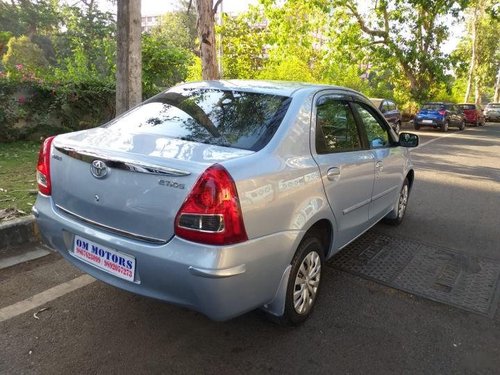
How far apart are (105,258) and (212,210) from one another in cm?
80

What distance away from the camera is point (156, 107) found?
11.0ft

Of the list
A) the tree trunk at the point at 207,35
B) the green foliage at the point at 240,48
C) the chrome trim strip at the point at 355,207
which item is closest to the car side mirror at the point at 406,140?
the chrome trim strip at the point at 355,207

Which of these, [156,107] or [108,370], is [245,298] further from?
[156,107]

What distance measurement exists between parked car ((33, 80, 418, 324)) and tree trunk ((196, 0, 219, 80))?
5.47m

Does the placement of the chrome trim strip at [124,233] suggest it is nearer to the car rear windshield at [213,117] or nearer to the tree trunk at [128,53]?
the car rear windshield at [213,117]

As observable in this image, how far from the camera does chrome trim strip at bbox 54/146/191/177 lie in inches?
90.8

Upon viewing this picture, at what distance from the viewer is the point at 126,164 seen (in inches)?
95.4

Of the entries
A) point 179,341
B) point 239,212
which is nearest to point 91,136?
point 239,212

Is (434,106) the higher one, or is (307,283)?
(434,106)

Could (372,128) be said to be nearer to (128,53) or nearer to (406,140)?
(406,140)

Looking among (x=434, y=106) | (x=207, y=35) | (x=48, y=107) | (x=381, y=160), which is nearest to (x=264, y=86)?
(x=381, y=160)

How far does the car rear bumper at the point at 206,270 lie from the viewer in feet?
7.36

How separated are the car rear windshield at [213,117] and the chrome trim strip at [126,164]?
0.45 m

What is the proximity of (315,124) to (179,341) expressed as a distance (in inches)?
68.5
